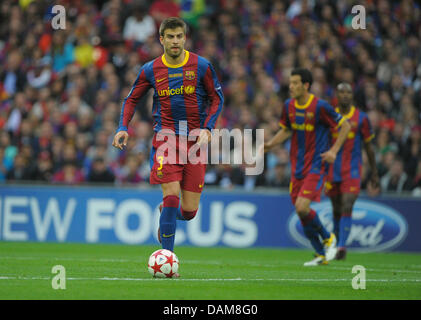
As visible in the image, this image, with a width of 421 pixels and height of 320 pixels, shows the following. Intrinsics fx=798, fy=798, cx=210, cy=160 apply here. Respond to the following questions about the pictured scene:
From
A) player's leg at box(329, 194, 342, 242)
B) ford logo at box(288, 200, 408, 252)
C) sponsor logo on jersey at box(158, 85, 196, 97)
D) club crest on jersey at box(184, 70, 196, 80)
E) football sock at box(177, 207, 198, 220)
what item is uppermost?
club crest on jersey at box(184, 70, 196, 80)

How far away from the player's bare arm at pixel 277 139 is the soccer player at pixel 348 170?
1.58 metres

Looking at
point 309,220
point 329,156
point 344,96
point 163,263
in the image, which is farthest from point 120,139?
point 344,96

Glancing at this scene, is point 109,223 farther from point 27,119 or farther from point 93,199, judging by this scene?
point 27,119

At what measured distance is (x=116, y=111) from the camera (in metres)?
17.9

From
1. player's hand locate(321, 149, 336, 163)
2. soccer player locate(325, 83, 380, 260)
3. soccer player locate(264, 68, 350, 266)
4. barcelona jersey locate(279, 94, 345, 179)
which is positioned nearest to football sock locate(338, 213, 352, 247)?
soccer player locate(325, 83, 380, 260)

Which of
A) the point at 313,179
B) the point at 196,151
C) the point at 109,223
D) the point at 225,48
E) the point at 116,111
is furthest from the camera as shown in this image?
the point at 225,48

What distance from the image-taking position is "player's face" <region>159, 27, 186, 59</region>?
8469mm

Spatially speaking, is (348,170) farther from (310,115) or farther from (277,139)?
(310,115)

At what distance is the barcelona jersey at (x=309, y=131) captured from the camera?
11.0m

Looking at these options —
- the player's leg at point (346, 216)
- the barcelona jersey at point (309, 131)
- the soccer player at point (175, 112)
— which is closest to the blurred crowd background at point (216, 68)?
the player's leg at point (346, 216)

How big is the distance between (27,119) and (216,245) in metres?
5.48

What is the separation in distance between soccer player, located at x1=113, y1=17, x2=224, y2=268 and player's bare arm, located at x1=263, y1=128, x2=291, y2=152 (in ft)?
7.80

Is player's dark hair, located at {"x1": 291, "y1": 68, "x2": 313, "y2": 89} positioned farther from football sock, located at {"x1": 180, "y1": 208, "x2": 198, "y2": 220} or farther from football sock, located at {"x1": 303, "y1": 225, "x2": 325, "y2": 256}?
football sock, located at {"x1": 180, "y1": 208, "x2": 198, "y2": 220}

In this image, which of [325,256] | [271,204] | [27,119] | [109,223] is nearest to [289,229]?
[271,204]
